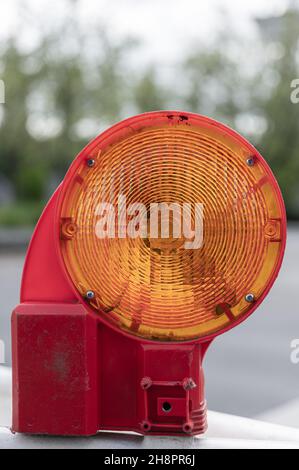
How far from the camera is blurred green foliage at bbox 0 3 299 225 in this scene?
1725cm

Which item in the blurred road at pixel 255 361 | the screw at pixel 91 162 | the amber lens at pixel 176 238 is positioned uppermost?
the screw at pixel 91 162

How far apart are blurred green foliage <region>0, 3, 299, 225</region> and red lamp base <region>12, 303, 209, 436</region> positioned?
1438 cm

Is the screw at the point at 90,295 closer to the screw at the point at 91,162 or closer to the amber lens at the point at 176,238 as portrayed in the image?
the amber lens at the point at 176,238

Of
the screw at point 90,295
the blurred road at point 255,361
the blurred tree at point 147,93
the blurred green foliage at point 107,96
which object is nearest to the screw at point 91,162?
the screw at point 90,295

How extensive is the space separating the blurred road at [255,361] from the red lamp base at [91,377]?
7.95 ft

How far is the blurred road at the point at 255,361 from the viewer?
3570 millimetres

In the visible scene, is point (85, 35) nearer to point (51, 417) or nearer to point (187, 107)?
point (187, 107)

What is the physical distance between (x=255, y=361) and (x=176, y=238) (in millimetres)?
3703

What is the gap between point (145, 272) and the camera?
91 centimetres

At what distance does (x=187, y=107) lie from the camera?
2389 cm

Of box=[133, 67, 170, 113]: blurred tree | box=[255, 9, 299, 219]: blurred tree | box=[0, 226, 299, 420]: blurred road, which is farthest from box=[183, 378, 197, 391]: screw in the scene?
box=[255, 9, 299, 219]: blurred tree

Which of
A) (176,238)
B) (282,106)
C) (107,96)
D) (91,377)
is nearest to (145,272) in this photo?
(176,238)

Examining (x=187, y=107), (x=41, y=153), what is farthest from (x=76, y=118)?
(x=187, y=107)

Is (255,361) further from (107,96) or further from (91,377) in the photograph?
(107,96)
